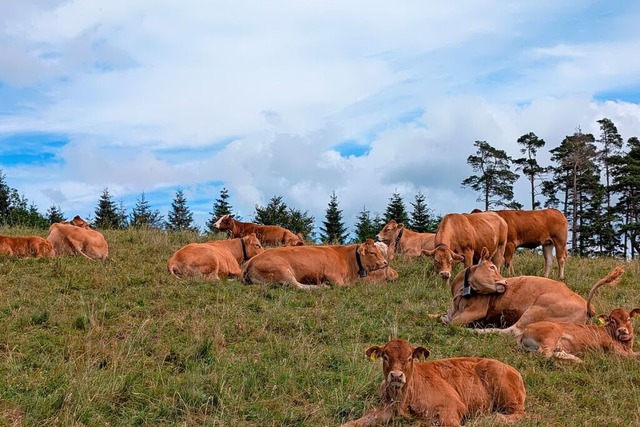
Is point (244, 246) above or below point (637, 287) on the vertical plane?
above

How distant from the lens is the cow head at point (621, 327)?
10242 millimetres

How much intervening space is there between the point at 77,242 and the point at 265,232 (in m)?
8.50

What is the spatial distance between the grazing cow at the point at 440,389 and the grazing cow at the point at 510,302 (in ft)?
11.9

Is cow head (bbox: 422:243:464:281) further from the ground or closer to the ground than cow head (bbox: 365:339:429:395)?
further from the ground

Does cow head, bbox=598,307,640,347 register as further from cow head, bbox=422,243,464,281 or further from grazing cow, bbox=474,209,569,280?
grazing cow, bbox=474,209,569,280

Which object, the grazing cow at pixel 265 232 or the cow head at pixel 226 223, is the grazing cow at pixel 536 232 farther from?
the cow head at pixel 226 223

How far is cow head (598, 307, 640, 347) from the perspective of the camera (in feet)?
33.6

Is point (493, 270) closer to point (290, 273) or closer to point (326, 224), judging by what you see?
point (290, 273)

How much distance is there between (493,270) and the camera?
1274 cm

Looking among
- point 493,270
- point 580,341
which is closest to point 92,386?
point 580,341

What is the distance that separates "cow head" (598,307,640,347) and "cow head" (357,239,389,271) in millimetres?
6528

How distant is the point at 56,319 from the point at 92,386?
3124mm

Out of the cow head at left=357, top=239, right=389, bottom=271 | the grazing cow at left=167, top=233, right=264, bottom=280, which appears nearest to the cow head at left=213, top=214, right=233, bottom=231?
the grazing cow at left=167, top=233, right=264, bottom=280

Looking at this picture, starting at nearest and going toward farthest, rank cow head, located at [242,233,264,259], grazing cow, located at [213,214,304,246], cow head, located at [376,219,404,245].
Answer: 1. cow head, located at [242,233,264,259]
2. cow head, located at [376,219,404,245]
3. grazing cow, located at [213,214,304,246]
